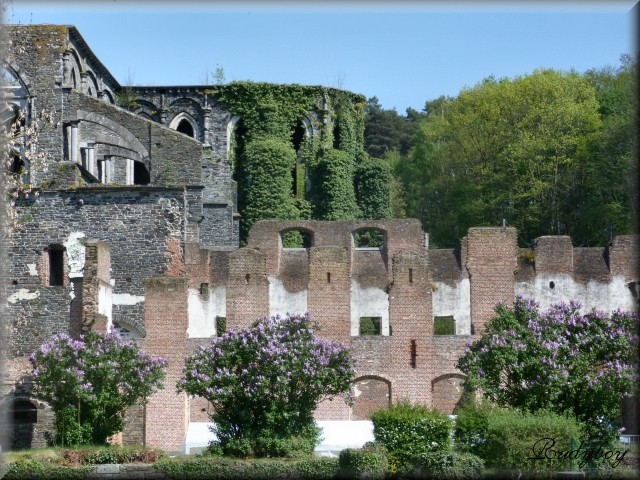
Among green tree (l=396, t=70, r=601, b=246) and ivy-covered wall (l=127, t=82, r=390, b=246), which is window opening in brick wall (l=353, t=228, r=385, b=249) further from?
green tree (l=396, t=70, r=601, b=246)

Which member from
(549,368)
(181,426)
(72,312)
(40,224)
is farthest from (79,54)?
(549,368)

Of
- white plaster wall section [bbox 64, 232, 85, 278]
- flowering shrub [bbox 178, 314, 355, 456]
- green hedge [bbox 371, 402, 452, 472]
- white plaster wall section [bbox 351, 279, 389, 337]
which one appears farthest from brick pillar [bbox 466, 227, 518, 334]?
white plaster wall section [bbox 64, 232, 85, 278]

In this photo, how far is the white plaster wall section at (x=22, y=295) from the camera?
37.9 metres

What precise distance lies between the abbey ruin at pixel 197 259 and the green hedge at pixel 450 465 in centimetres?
754

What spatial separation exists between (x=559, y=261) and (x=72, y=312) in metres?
11.4

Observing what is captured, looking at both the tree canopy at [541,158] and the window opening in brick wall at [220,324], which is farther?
the tree canopy at [541,158]

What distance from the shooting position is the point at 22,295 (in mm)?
38062

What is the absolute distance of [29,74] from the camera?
134ft

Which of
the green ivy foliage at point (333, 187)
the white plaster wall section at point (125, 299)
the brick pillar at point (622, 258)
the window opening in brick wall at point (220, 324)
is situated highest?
the green ivy foliage at point (333, 187)

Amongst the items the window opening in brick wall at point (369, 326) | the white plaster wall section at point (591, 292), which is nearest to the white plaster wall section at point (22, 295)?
the window opening in brick wall at point (369, 326)

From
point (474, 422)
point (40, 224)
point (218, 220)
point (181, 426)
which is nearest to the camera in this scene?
point (474, 422)

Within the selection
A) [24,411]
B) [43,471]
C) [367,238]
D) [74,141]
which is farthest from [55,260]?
[43,471]

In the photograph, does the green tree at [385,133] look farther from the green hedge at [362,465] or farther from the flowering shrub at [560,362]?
the green hedge at [362,465]

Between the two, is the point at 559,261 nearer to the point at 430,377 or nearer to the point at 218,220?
the point at 430,377
